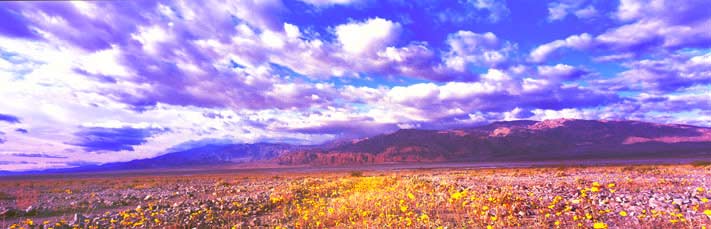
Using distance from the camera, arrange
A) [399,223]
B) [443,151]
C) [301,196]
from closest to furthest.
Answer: [399,223]
[301,196]
[443,151]

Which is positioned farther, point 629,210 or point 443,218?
point 443,218

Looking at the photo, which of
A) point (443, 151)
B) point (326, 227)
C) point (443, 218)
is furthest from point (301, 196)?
point (443, 151)

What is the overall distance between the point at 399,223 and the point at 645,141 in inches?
7951

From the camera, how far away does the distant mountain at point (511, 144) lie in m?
145

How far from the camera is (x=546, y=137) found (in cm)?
18200

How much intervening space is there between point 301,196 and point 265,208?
9.77 ft

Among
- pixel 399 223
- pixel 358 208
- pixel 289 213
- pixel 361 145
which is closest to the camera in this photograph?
pixel 399 223

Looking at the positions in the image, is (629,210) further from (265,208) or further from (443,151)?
(443,151)

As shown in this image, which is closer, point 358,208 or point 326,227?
point 326,227

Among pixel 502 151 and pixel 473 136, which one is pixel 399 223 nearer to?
pixel 502 151

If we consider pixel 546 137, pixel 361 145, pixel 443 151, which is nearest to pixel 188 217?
pixel 443 151

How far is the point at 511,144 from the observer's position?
544 feet

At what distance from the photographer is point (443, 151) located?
151m

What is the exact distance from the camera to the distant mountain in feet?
476
